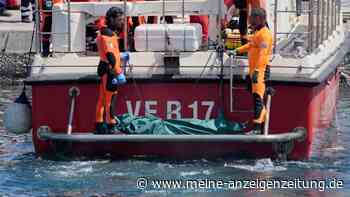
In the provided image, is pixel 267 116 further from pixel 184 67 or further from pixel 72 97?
pixel 72 97

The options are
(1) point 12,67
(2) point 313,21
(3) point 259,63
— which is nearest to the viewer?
(3) point 259,63

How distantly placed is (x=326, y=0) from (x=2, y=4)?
1480 centimetres

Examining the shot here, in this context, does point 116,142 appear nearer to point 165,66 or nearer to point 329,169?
point 165,66

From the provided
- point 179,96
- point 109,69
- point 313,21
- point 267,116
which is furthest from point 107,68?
point 313,21

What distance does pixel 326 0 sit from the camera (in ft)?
42.2

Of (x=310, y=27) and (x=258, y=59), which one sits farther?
(x=310, y=27)

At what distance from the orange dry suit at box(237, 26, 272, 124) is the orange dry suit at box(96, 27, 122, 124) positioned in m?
1.28

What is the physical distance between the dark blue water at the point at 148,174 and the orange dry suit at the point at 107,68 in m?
0.54

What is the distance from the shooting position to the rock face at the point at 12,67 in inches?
754

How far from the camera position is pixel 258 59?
10.4 meters

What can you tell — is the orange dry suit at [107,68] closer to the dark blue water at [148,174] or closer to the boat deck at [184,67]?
the boat deck at [184,67]

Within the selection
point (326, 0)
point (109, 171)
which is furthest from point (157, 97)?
point (326, 0)

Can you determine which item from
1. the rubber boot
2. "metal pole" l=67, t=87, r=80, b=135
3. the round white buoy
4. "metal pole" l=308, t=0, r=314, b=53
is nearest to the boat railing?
"metal pole" l=308, t=0, r=314, b=53

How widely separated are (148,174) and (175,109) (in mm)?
942
